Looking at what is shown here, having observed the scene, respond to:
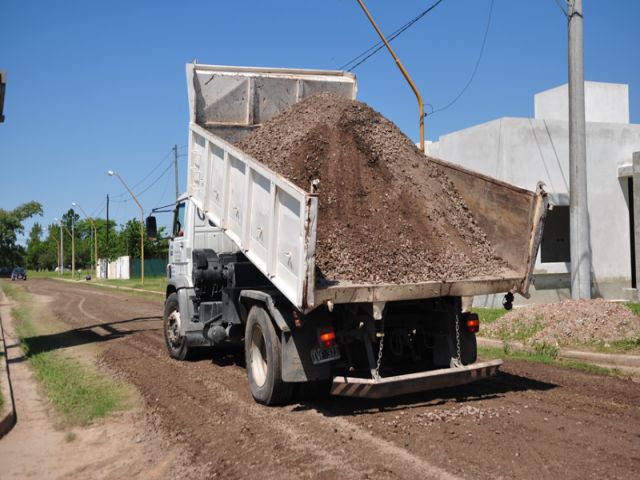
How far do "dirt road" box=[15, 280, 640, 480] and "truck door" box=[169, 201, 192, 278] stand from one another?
2.19m

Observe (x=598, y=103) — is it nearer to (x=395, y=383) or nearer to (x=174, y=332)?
(x=174, y=332)

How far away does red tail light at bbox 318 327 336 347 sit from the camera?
19.5ft

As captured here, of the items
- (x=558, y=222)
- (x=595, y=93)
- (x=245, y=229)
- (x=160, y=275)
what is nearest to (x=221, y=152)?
(x=245, y=229)

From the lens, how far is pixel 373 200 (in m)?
7.29

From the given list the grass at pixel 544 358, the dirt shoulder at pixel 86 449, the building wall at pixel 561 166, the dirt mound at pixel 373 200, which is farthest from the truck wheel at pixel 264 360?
the building wall at pixel 561 166

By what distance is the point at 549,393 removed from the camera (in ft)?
22.4

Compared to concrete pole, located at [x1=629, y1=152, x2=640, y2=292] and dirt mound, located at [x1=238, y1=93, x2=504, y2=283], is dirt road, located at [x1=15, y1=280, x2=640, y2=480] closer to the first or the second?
dirt mound, located at [x1=238, y1=93, x2=504, y2=283]

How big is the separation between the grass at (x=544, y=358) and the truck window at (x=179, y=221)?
543 cm

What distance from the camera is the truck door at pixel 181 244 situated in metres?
9.95

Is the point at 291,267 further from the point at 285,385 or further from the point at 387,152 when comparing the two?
the point at 387,152

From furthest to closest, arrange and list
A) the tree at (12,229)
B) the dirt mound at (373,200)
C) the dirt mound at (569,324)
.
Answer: the tree at (12,229), the dirt mound at (569,324), the dirt mound at (373,200)

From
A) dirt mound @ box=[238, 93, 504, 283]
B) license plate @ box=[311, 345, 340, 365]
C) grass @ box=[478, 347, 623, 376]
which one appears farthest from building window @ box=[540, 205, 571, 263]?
license plate @ box=[311, 345, 340, 365]

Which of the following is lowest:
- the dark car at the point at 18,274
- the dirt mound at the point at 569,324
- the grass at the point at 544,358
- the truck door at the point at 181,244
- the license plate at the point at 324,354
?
the dark car at the point at 18,274

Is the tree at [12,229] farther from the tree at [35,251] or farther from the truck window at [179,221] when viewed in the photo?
the truck window at [179,221]
